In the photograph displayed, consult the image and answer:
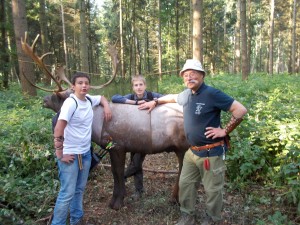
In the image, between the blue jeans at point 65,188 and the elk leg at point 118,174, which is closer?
the blue jeans at point 65,188

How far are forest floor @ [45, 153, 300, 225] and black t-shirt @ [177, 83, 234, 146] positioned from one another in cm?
125

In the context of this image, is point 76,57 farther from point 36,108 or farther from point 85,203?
point 85,203

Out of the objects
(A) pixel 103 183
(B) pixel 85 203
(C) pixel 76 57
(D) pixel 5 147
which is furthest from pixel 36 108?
(C) pixel 76 57

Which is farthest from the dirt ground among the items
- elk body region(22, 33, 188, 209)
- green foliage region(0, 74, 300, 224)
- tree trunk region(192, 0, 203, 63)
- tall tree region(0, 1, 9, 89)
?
tall tree region(0, 1, 9, 89)

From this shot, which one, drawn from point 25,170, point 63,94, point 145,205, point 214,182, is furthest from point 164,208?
point 25,170

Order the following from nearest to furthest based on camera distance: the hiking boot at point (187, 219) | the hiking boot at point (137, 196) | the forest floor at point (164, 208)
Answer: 1. the hiking boot at point (187, 219)
2. the forest floor at point (164, 208)
3. the hiking boot at point (137, 196)

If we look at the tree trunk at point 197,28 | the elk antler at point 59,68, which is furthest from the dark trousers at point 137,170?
the tree trunk at point 197,28

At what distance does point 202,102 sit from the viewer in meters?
3.42

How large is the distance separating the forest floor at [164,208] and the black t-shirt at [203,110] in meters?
1.25

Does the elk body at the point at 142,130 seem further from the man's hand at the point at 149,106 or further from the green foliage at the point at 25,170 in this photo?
the green foliage at the point at 25,170

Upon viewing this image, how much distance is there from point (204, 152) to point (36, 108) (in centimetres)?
562

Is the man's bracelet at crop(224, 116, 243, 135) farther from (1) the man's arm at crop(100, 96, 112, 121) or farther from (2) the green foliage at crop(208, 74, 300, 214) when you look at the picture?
(1) the man's arm at crop(100, 96, 112, 121)

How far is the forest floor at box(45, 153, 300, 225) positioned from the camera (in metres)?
4.03

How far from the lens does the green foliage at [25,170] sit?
3932 mm
